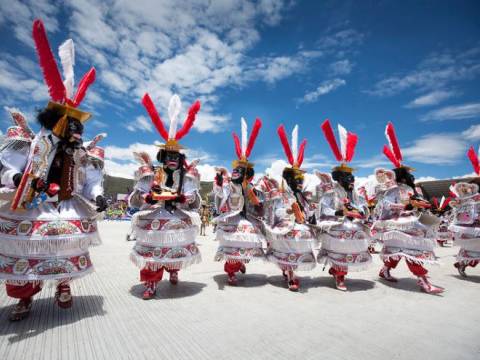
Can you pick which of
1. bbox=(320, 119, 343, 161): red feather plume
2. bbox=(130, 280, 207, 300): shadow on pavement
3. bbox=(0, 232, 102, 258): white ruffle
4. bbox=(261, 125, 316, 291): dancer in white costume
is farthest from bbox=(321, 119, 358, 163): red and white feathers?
bbox=(0, 232, 102, 258): white ruffle

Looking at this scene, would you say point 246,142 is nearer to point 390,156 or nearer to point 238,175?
point 238,175

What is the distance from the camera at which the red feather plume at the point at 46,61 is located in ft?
8.81

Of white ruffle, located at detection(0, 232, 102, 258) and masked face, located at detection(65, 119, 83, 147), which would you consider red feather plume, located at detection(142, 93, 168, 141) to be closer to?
masked face, located at detection(65, 119, 83, 147)

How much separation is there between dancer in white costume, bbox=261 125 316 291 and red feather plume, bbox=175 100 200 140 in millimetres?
1633

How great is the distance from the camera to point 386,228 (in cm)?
→ 470

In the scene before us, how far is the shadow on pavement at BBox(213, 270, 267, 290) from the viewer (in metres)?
4.49

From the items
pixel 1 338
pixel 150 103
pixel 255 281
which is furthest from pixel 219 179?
pixel 1 338

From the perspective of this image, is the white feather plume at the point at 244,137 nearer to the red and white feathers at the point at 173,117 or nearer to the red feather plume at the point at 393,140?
the red and white feathers at the point at 173,117

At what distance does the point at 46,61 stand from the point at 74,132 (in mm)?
739

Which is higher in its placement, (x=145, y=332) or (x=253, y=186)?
(x=253, y=186)

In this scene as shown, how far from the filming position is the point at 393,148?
16.2 feet

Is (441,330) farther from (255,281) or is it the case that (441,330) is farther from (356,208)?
(255,281)

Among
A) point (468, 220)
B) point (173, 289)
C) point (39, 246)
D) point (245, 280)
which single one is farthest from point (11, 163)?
point (468, 220)

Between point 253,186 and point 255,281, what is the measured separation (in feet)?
5.67
